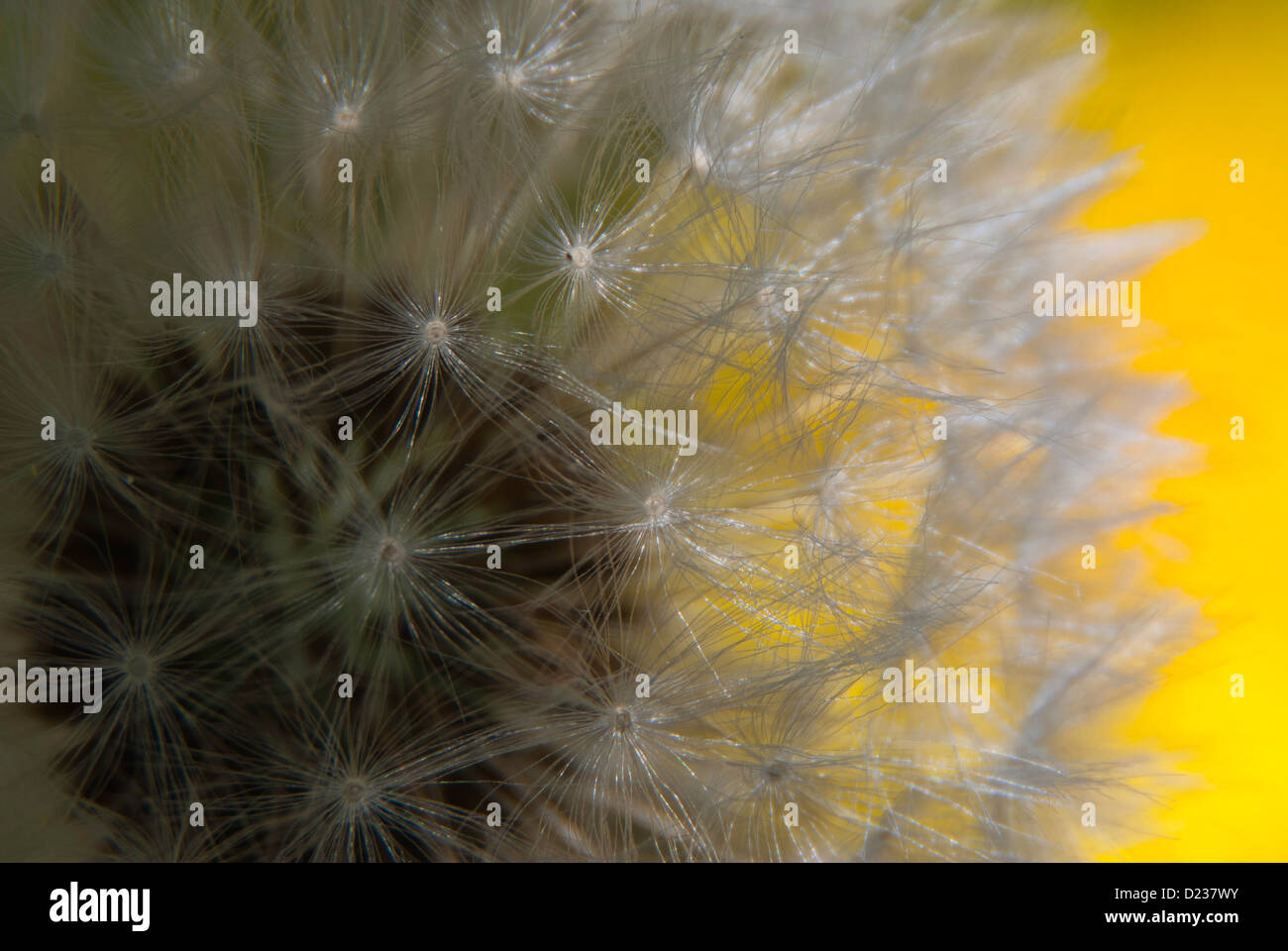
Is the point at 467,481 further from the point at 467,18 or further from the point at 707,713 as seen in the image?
the point at 467,18

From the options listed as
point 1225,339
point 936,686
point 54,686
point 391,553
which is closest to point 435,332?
point 391,553

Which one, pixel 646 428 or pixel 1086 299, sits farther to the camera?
pixel 1086 299

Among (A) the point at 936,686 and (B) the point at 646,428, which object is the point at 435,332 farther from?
(A) the point at 936,686

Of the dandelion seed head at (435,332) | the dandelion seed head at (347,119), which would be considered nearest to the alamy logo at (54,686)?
the dandelion seed head at (435,332)

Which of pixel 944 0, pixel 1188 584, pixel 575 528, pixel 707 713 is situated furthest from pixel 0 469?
pixel 1188 584

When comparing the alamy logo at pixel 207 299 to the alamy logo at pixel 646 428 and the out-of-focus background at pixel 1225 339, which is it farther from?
the out-of-focus background at pixel 1225 339
